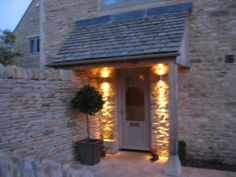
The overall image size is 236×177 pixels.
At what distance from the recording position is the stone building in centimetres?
623

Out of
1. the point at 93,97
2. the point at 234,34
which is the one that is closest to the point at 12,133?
the point at 93,97

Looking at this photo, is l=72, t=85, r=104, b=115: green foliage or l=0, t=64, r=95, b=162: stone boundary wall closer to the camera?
l=0, t=64, r=95, b=162: stone boundary wall

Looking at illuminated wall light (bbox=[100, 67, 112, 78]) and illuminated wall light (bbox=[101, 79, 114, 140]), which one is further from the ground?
illuminated wall light (bbox=[100, 67, 112, 78])

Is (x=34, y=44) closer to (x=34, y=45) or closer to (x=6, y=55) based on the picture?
(x=34, y=45)

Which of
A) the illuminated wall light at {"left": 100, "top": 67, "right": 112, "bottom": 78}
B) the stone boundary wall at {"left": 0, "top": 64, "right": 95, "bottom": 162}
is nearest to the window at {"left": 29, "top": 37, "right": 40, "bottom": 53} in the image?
the illuminated wall light at {"left": 100, "top": 67, "right": 112, "bottom": 78}

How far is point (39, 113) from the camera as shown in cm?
583

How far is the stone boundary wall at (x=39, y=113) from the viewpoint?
5059mm

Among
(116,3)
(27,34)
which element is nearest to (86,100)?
(116,3)

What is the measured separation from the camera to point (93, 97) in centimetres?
659

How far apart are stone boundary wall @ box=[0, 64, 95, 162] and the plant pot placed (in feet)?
0.89

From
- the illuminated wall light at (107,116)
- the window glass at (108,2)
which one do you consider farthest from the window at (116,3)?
the illuminated wall light at (107,116)

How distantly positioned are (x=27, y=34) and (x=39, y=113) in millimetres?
7173

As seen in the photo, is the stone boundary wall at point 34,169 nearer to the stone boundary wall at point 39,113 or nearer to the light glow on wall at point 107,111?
the stone boundary wall at point 39,113

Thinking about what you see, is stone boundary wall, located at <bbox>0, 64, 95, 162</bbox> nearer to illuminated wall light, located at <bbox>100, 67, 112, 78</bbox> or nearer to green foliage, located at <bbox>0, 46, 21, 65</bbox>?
illuminated wall light, located at <bbox>100, 67, 112, 78</bbox>
